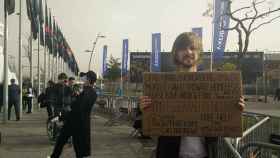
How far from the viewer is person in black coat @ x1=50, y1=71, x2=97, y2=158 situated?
31.2ft

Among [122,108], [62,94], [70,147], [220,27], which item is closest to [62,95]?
[62,94]

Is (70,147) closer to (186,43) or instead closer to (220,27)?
(186,43)

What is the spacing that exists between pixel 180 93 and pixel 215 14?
1823 centimetres

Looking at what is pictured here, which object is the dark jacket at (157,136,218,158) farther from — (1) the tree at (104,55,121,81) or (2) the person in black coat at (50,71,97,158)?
(1) the tree at (104,55,121,81)

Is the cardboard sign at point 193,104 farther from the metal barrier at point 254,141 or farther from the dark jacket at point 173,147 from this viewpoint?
the metal barrier at point 254,141

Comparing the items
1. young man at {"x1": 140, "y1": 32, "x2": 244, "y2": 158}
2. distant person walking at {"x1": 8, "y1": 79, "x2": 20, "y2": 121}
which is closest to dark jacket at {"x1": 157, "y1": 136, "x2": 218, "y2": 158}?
young man at {"x1": 140, "y1": 32, "x2": 244, "y2": 158}

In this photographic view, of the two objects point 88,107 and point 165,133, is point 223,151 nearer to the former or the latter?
point 165,133

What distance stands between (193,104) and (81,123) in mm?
5523

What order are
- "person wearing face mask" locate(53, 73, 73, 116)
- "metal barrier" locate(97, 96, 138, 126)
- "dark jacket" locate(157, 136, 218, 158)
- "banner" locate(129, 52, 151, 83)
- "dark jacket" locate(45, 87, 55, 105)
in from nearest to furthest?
1. "dark jacket" locate(157, 136, 218, 158)
2. "person wearing face mask" locate(53, 73, 73, 116)
3. "dark jacket" locate(45, 87, 55, 105)
4. "metal barrier" locate(97, 96, 138, 126)
5. "banner" locate(129, 52, 151, 83)

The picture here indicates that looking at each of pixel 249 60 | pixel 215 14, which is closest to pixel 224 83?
pixel 215 14

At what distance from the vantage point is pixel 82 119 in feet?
31.6

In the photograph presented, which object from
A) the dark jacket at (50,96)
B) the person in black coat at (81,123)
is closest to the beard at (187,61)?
the person in black coat at (81,123)

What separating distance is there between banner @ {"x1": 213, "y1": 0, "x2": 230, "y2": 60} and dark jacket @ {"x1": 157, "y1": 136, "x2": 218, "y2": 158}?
60.1 ft

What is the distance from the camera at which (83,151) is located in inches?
372
